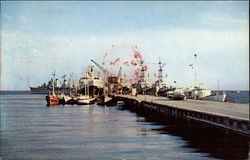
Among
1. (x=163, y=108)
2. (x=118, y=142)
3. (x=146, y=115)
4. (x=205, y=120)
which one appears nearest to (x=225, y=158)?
(x=205, y=120)

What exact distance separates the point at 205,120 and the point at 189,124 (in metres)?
6.12

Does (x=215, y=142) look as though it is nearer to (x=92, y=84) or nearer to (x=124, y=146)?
(x=124, y=146)

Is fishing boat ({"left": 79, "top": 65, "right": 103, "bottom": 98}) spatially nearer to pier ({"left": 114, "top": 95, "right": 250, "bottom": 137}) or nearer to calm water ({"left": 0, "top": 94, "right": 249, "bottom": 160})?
pier ({"left": 114, "top": 95, "right": 250, "bottom": 137})

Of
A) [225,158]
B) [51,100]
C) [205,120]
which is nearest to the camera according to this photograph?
[225,158]

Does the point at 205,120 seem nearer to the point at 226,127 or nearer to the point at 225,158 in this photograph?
the point at 226,127

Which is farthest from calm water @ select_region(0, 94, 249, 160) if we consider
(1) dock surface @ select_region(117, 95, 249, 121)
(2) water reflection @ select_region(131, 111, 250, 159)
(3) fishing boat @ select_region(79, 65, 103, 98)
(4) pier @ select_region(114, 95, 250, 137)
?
(3) fishing boat @ select_region(79, 65, 103, 98)

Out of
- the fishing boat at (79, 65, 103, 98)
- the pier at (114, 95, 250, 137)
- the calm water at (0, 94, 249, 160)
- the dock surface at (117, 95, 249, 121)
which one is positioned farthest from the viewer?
the fishing boat at (79, 65, 103, 98)

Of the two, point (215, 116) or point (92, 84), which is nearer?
point (215, 116)

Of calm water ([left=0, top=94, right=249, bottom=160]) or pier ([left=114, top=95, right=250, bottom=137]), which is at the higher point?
pier ([left=114, top=95, right=250, bottom=137])

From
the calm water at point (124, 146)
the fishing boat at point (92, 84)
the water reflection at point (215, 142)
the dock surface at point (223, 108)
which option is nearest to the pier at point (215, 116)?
the dock surface at point (223, 108)

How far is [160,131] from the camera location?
42.7 m

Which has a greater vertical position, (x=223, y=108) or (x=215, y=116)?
(x=223, y=108)

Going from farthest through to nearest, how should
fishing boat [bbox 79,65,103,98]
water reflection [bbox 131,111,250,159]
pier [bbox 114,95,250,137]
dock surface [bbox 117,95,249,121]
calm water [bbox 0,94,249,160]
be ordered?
fishing boat [bbox 79,65,103,98] < dock surface [bbox 117,95,249,121] < calm water [bbox 0,94,249,160] < water reflection [bbox 131,111,250,159] < pier [bbox 114,95,250,137]

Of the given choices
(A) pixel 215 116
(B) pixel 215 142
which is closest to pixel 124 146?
(B) pixel 215 142
